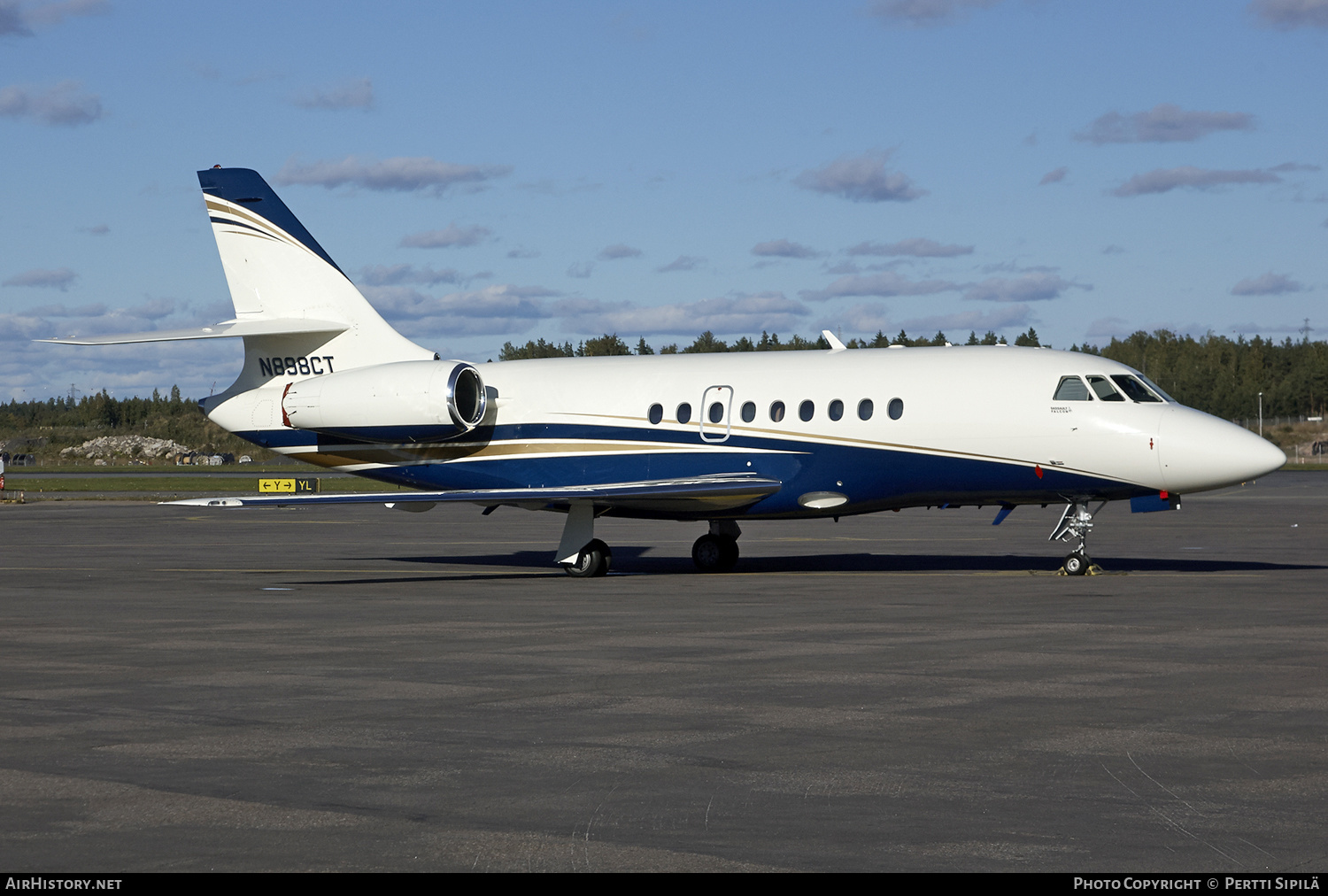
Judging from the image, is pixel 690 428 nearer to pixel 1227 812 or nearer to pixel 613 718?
pixel 613 718

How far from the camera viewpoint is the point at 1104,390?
2252 centimetres

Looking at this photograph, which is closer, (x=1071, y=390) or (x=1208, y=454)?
(x=1208, y=454)

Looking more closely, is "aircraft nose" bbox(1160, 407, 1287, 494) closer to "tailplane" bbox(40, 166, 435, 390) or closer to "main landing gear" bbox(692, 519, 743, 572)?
"main landing gear" bbox(692, 519, 743, 572)

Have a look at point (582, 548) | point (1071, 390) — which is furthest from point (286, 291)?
point (1071, 390)

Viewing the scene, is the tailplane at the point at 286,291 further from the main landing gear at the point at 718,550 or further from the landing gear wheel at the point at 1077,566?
the landing gear wheel at the point at 1077,566

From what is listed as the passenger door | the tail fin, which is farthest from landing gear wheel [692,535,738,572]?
the tail fin

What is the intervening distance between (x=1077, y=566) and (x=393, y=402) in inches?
482

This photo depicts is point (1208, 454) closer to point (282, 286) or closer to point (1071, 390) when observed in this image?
point (1071, 390)

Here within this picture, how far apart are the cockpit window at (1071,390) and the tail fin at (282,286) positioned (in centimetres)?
1219

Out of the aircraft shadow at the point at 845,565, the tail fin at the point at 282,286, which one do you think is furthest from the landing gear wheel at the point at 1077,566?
the tail fin at the point at 282,286

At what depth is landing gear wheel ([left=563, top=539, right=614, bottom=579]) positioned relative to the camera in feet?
80.2

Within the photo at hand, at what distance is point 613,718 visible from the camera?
10570 mm

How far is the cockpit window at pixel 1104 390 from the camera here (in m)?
22.4
